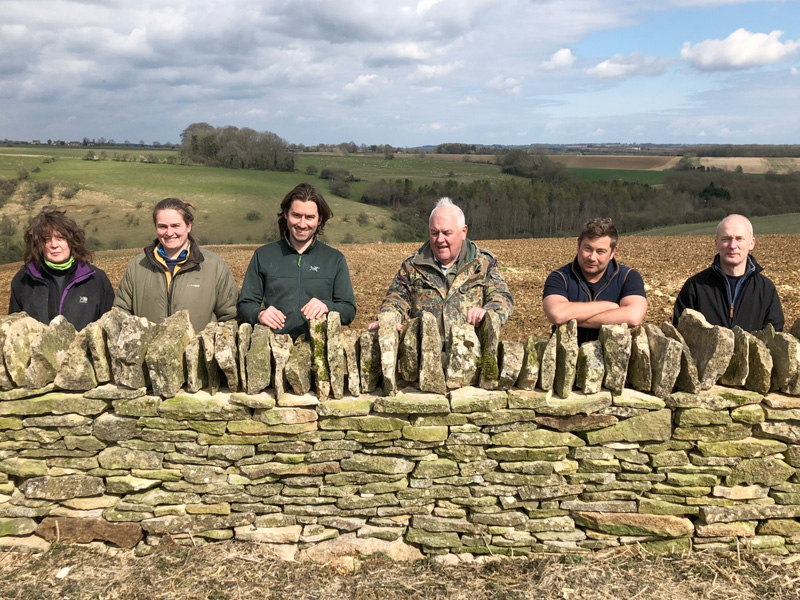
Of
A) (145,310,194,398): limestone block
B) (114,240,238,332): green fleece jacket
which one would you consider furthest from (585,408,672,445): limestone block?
(114,240,238,332): green fleece jacket

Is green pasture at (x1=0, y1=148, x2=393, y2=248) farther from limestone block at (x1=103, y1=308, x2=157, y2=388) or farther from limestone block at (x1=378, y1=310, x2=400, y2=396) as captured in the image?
limestone block at (x1=378, y1=310, x2=400, y2=396)

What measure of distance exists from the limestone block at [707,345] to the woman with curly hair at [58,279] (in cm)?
457

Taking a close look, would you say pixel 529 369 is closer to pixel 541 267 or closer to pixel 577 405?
pixel 577 405

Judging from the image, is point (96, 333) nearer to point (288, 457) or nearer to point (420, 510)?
point (288, 457)

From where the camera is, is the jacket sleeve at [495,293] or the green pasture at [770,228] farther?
the green pasture at [770,228]

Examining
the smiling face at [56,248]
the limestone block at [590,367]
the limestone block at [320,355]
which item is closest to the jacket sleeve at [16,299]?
the smiling face at [56,248]

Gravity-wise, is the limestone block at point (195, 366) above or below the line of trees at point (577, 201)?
below

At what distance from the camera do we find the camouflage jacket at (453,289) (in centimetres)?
396

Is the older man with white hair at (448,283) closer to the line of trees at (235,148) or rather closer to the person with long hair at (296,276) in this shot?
the person with long hair at (296,276)

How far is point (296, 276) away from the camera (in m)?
4.05

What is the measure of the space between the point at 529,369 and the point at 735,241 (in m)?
1.89

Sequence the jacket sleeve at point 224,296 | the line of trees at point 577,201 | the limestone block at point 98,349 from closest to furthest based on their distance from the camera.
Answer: the limestone block at point 98,349, the jacket sleeve at point 224,296, the line of trees at point 577,201

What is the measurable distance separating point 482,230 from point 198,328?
48.9 metres

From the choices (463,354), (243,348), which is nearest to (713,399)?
(463,354)
